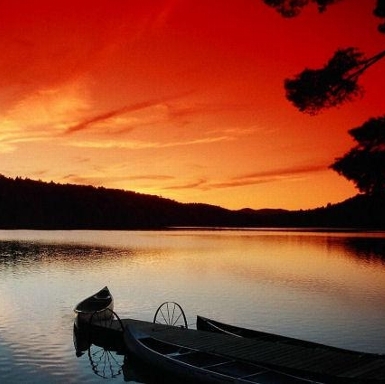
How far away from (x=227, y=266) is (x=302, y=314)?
163 ft

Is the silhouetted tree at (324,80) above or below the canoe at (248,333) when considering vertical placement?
above

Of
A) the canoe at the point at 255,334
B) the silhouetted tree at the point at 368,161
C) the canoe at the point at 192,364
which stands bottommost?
the canoe at the point at 192,364

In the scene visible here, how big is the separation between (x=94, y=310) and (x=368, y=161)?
21059mm

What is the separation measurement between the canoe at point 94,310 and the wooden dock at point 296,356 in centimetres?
775

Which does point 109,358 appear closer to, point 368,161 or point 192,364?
point 192,364

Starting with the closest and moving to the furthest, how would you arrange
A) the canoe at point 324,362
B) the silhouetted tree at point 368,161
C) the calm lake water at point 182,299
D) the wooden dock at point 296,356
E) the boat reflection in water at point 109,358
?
the canoe at point 324,362
the wooden dock at point 296,356
the silhouetted tree at point 368,161
the boat reflection in water at point 109,358
the calm lake water at point 182,299

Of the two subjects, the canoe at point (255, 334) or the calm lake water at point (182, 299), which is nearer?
the canoe at point (255, 334)

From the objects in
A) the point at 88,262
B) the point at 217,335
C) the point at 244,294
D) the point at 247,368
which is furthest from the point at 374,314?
the point at 88,262

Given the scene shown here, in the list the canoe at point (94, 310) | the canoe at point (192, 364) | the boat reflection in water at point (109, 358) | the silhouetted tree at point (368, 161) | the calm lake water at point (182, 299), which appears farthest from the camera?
the canoe at point (94, 310)

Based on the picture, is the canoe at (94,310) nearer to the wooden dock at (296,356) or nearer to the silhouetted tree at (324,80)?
the wooden dock at (296,356)

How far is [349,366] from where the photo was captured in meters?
20.6

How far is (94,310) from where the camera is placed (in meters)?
36.5

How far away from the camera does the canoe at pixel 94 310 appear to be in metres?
36.2

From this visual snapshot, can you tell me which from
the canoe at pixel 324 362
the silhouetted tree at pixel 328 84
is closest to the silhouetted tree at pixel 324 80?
the silhouetted tree at pixel 328 84
